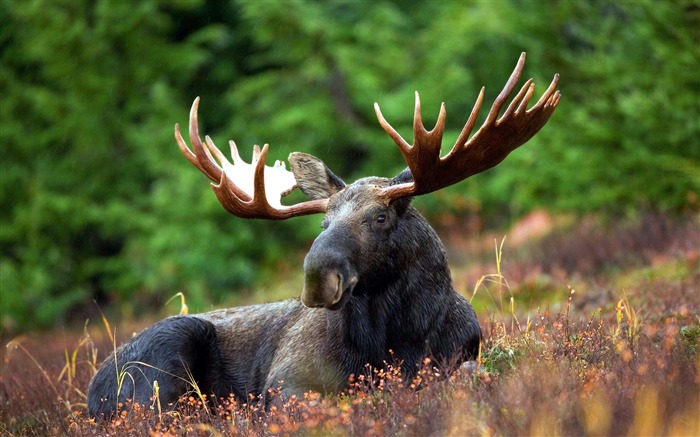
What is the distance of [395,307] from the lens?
5445 millimetres

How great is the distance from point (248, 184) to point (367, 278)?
143 centimetres

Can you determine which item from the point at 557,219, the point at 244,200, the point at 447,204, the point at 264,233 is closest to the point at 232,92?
the point at 264,233

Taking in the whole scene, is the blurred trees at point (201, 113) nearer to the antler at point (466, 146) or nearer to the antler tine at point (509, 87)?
the antler at point (466, 146)

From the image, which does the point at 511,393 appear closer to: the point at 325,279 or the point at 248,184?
the point at 325,279

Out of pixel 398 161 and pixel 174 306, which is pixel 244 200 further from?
pixel 398 161

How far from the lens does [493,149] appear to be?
17.7 feet

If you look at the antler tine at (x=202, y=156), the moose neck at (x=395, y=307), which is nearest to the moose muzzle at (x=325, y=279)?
the moose neck at (x=395, y=307)

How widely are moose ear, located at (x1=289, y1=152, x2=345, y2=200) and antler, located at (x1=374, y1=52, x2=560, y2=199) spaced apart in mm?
568

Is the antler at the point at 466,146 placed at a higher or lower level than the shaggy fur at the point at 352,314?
higher

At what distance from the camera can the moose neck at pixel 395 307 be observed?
17.8 feet

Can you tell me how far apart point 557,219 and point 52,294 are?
10531mm

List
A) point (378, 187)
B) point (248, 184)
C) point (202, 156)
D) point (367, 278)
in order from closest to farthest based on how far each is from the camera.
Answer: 1. point (367, 278)
2. point (378, 187)
3. point (202, 156)
4. point (248, 184)

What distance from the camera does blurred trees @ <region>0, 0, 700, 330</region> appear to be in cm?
1745

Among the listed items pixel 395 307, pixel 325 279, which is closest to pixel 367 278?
pixel 395 307
